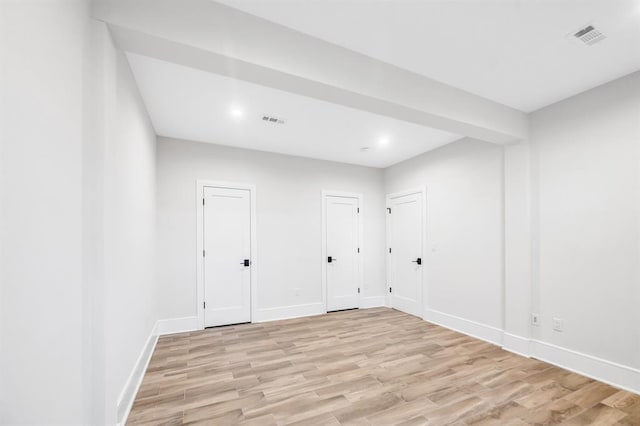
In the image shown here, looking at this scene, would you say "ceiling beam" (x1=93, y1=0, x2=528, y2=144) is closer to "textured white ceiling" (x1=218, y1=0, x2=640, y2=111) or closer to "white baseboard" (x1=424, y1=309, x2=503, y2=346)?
"textured white ceiling" (x1=218, y1=0, x2=640, y2=111)

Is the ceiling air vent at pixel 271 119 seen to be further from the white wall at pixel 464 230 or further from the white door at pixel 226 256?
the white wall at pixel 464 230

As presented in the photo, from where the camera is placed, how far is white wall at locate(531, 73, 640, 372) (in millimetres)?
2617

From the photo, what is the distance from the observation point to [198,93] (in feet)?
9.55

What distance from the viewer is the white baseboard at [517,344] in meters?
3.30

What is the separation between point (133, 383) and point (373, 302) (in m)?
4.23

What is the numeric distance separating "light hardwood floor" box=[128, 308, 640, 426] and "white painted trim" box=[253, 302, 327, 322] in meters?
0.73

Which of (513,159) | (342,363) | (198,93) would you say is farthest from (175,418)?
(513,159)

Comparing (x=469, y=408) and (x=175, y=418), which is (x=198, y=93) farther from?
(x=469, y=408)

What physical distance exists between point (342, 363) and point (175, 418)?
1.66 metres

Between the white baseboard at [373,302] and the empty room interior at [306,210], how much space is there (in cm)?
54

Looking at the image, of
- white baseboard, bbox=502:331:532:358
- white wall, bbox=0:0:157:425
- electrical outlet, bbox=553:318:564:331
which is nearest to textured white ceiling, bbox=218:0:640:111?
white wall, bbox=0:0:157:425

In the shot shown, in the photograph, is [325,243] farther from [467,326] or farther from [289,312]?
[467,326]

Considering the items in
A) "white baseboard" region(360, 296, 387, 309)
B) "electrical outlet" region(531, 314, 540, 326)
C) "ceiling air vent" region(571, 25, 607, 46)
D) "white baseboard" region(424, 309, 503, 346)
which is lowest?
"white baseboard" region(360, 296, 387, 309)

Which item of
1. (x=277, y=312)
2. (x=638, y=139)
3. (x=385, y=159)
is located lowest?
(x=277, y=312)
